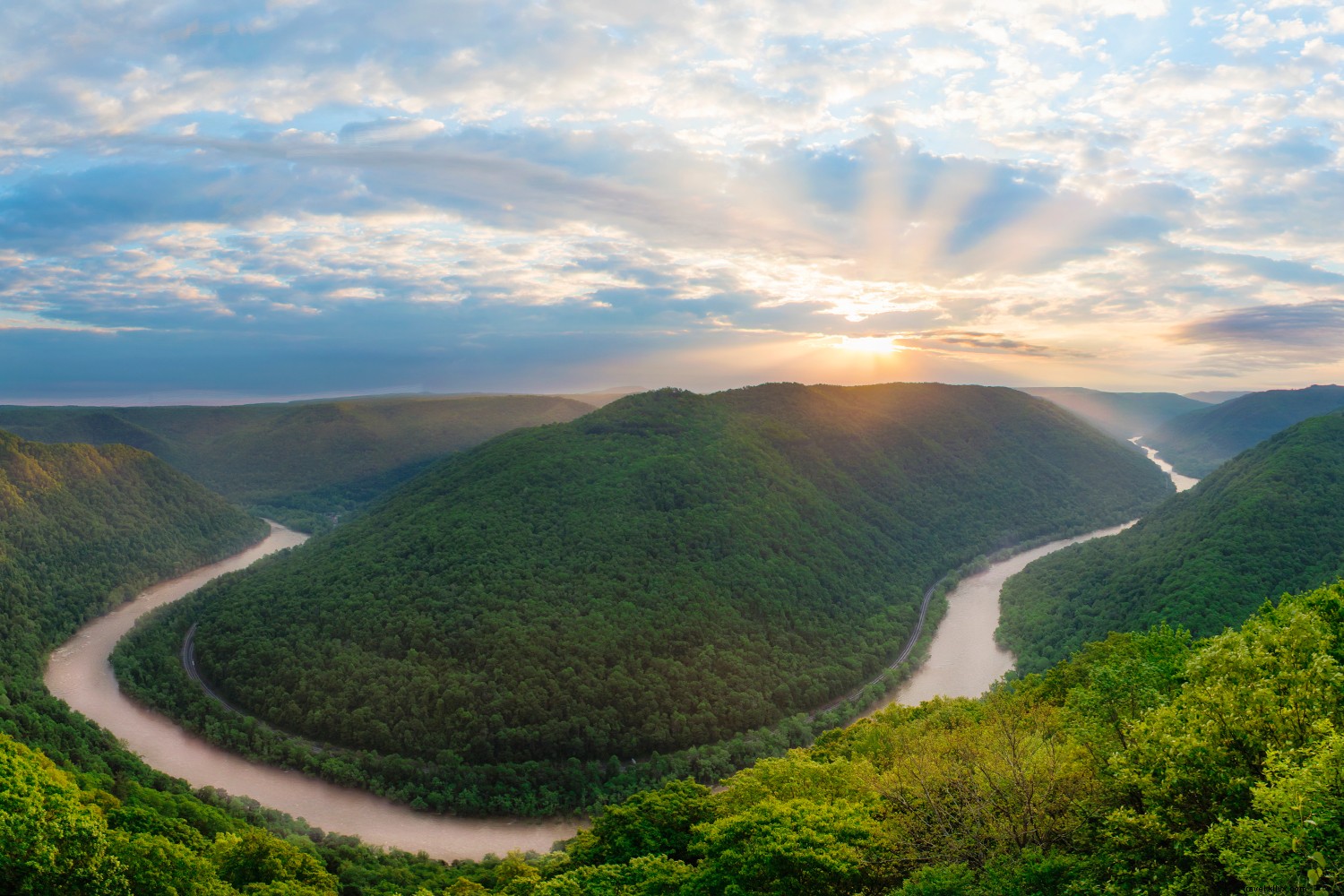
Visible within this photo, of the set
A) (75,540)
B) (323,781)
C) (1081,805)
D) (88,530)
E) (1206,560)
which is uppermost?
(1081,805)

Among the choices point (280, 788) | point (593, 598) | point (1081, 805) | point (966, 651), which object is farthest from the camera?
point (966, 651)

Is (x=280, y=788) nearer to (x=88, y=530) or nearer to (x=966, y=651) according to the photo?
(x=966, y=651)

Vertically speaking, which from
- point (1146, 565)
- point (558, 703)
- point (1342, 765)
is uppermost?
point (1342, 765)

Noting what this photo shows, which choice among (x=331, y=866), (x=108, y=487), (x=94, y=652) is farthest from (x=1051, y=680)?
(x=108, y=487)

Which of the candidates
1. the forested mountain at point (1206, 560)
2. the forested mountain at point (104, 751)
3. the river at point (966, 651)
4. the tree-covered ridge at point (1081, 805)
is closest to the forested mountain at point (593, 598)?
the river at point (966, 651)

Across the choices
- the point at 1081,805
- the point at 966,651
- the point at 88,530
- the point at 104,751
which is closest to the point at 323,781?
the point at 104,751

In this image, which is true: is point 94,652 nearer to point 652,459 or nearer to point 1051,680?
point 652,459

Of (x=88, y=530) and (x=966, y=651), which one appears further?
(x=88, y=530)
